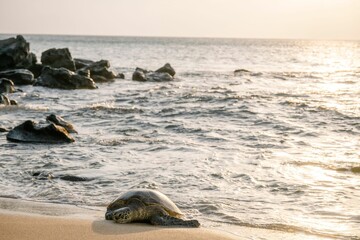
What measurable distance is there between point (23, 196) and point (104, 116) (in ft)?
33.8

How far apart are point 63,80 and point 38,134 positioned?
1685cm

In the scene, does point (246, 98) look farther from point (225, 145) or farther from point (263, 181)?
point (263, 181)

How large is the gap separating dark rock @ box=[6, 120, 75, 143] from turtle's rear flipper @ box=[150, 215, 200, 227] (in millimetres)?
6855

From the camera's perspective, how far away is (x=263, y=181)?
8.93m

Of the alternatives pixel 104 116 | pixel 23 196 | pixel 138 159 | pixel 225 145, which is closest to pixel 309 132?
pixel 225 145

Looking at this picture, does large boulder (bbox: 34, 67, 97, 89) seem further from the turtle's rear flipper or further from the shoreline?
the turtle's rear flipper

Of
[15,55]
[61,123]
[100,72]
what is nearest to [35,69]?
[15,55]

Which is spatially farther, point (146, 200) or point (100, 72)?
point (100, 72)

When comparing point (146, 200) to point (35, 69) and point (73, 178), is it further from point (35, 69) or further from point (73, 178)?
point (35, 69)

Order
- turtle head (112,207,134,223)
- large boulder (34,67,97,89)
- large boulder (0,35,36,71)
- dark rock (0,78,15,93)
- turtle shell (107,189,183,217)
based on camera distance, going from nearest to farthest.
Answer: turtle head (112,207,134,223) < turtle shell (107,189,183,217) < dark rock (0,78,15,93) < large boulder (34,67,97,89) < large boulder (0,35,36,71)

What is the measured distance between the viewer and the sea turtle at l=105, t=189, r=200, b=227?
247 inches

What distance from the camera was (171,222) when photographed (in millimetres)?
6285

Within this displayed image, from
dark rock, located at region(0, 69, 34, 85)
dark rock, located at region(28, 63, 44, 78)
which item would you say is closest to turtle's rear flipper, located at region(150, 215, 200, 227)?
dark rock, located at region(0, 69, 34, 85)

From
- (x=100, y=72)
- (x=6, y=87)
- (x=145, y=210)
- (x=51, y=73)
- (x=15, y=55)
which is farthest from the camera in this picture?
(x=100, y=72)
